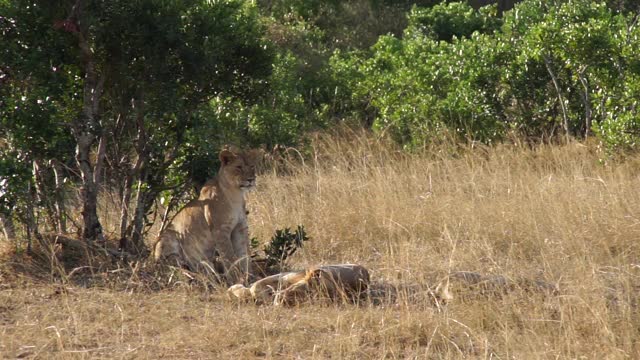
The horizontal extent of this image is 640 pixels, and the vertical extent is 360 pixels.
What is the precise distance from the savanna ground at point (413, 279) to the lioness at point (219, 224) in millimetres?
401

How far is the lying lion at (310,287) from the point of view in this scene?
263 inches

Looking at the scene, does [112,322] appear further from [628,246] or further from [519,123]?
[519,123]

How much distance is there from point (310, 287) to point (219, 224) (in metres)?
1.25

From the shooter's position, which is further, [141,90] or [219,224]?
[219,224]

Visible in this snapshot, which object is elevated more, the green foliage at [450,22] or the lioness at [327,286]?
the green foliage at [450,22]

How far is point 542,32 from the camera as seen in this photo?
1191 cm

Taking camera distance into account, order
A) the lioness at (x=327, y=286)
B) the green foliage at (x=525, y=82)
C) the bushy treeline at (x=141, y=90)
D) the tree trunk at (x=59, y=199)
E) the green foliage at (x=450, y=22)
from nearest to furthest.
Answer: the lioness at (x=327, y=286), the bushy treeline at (x=141, y=90), the tree trunk at (x=59, y=199), the green foliage at (x=525, y=82), the green foliage at (x=450, y=22)

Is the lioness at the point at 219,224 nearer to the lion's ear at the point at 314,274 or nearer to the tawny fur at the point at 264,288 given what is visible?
the tawny fur at the point at 264,288

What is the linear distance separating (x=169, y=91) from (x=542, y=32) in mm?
5803

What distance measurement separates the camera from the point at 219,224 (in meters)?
7.71

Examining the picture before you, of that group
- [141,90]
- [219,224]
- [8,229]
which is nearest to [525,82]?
[219,224]

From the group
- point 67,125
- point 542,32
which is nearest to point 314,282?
point 67,125

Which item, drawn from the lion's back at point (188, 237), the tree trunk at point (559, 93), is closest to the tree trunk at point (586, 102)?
the tree trunk at point (559, 93)

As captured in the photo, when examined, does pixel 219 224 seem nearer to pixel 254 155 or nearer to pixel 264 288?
pixel 254 155
